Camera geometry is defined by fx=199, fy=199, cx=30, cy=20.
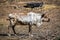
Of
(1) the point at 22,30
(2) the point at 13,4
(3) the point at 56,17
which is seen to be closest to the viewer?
(1) the point at 22,30

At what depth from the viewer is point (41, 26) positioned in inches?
328

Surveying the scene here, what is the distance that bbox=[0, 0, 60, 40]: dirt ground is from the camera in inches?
288

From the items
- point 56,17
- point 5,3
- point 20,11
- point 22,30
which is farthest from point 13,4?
point 22,30

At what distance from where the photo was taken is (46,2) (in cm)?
1200

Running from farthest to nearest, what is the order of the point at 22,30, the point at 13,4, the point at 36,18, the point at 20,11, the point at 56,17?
the point at 13,4 < the point at 20,11 < the point at 56,17 < the point at 22,30 < the point at 36,18

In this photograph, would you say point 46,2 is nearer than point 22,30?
No

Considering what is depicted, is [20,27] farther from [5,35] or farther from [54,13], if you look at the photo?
[54,13]

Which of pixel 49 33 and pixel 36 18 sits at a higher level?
pixel 36 18

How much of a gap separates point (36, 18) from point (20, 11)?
10.8ft

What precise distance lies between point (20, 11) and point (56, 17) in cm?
208

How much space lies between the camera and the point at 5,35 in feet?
25.1

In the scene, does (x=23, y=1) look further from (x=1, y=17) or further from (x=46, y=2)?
(x=1, y=17)

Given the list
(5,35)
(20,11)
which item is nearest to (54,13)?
(20,11)

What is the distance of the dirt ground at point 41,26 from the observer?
24.0ft
